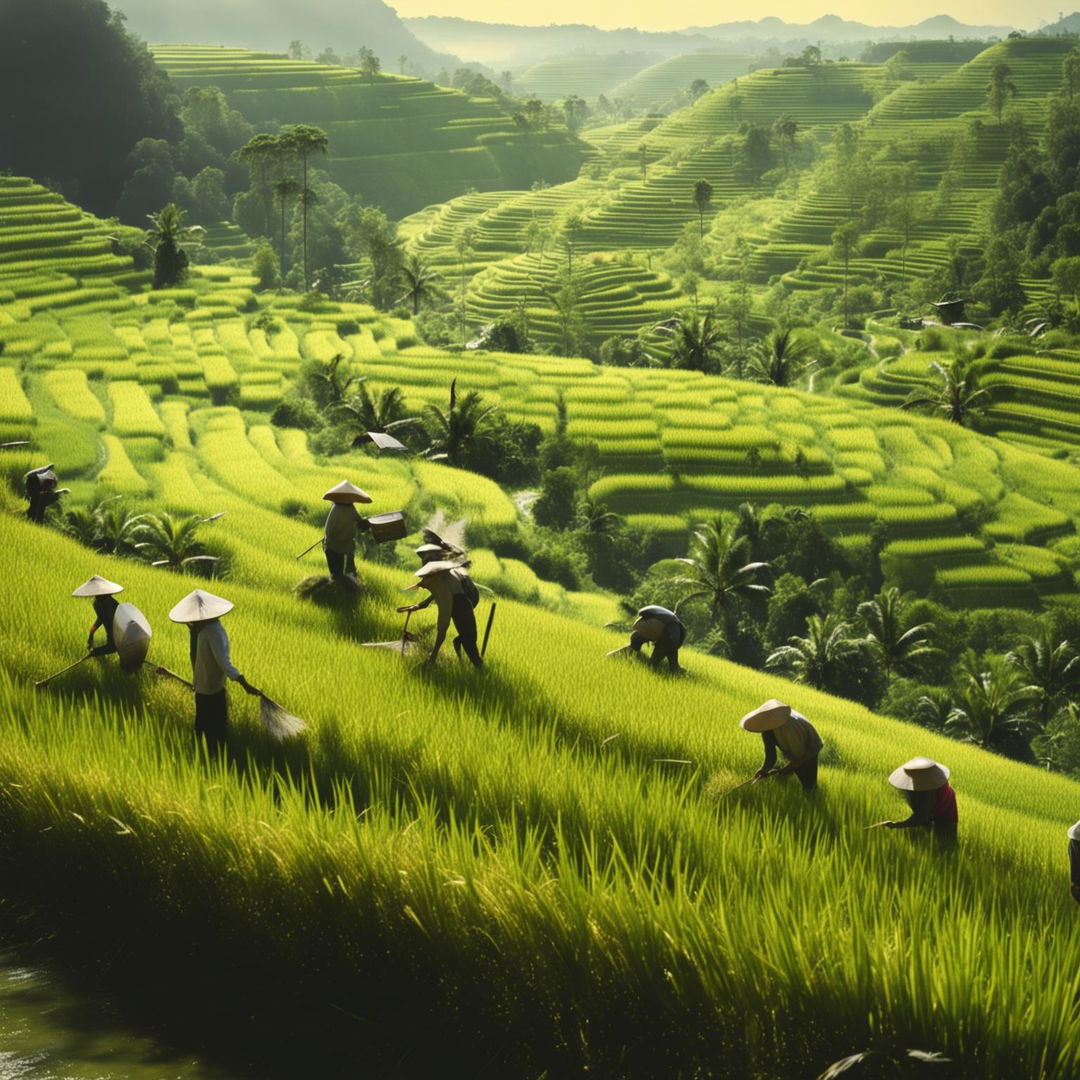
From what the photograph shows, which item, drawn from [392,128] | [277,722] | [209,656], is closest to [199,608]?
[209,656]

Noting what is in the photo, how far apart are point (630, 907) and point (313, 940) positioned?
4.17 ft

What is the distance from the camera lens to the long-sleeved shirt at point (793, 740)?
634 cm

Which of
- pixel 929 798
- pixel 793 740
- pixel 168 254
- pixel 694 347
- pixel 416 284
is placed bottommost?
pixel 694 347

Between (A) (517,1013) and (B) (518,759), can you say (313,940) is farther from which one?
(B) (518,759)

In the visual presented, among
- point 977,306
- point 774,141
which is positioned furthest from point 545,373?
point 774,141

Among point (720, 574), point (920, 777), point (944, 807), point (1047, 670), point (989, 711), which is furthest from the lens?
point (720, 574)

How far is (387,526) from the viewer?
9.28 metres

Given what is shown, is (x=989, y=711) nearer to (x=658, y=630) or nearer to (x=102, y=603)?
(x=658, y=630)

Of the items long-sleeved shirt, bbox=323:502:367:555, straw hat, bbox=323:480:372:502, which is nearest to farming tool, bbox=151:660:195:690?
straw hat, bbox=323:480:372:502

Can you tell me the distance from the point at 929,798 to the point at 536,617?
8.84 meters

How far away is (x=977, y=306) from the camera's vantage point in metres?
64.6

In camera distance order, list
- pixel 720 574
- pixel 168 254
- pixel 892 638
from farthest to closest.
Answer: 1. pixel 168 254
2. pixel 720 574
3. pixel 892 638

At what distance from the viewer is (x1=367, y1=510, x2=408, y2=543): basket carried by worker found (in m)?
9.12

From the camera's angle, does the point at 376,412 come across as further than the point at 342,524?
Yes
